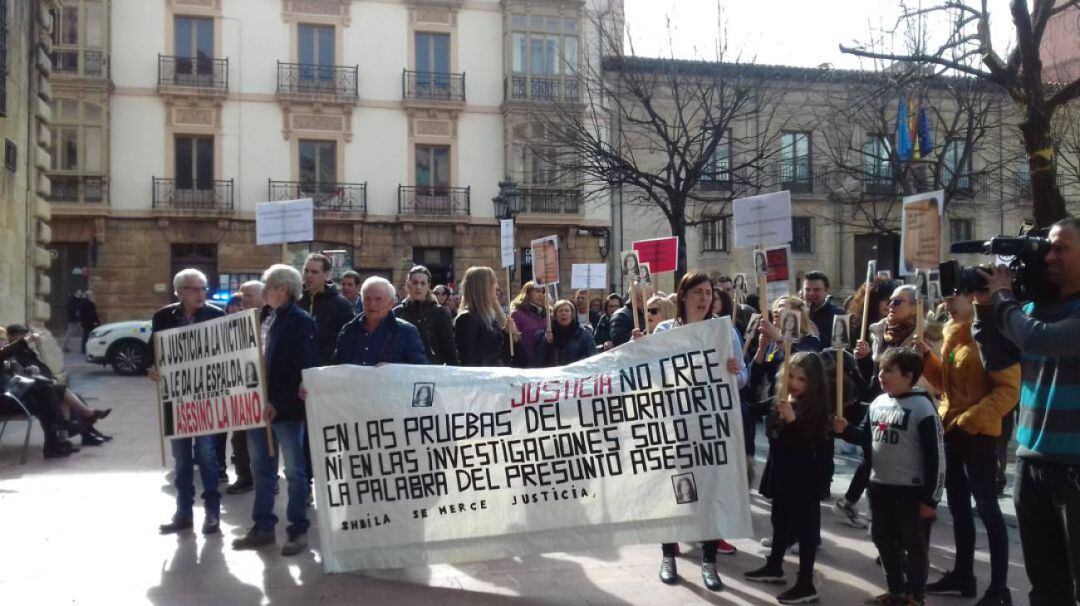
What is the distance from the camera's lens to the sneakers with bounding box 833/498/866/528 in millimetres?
7059

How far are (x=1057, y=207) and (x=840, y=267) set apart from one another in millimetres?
22782

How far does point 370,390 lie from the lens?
5504 millimetres

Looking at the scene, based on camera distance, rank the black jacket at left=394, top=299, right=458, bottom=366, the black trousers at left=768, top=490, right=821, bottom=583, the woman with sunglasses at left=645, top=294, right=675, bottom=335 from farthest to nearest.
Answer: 1. the black jacket at left=394, top=299, right=458, bottom=366
2. the woman with sunglasses at left=645, top=294, right=675, bottom=335
3. the black trousers at left=768, top=490, right=821, bottom=583

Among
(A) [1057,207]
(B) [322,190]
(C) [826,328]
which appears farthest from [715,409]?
(B) [322,190]

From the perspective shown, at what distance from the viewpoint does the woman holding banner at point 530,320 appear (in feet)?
29.3

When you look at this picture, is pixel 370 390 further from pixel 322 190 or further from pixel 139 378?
pixel 322 190

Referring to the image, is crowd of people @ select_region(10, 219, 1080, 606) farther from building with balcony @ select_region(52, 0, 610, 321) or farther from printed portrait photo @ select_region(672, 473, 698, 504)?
Answer: building with balcony @ select_region(52, 0, 610, 321)

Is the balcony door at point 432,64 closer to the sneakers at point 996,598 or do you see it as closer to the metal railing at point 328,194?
the metal railing at point 328,194

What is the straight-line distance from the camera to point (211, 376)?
21.1ft

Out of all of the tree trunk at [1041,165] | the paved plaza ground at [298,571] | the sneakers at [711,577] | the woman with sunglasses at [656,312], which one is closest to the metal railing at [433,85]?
the tree trunk at [1041,165]

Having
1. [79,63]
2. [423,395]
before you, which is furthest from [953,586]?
[79,63]

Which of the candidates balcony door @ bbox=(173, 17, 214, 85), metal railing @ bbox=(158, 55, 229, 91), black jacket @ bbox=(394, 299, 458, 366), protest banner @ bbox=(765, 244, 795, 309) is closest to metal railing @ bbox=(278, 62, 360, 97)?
metal railing @ bbox=(158, 55, 229, 91)

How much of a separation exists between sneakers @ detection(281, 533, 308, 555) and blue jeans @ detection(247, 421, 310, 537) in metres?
0.03

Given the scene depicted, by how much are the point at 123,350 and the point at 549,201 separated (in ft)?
51.9
